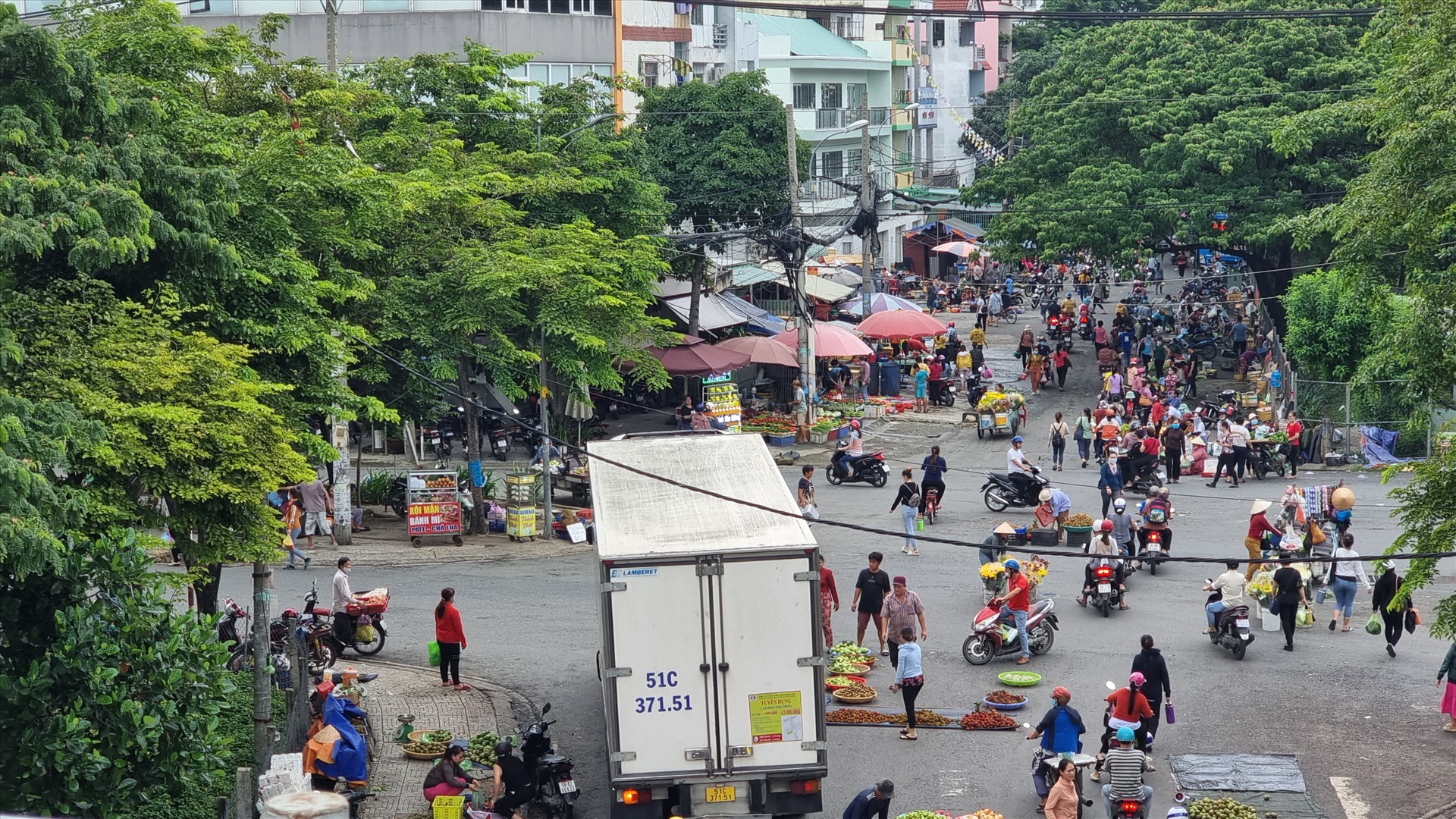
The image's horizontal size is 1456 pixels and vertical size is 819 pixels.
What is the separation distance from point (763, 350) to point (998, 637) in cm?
1827

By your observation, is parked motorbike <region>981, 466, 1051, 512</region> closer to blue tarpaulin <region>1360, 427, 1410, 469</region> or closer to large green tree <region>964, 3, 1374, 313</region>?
blue tarpaulin <region>1360, 427, 1410, 469</region>

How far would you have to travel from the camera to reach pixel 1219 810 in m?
13.9

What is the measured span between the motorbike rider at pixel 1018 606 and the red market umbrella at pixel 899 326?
1978cm

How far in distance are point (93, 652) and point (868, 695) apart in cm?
867

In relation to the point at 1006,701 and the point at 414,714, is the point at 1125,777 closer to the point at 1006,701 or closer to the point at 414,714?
the point at 1006,701

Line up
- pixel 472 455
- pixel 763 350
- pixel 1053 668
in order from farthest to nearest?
pixel 763 350 < pixel 472 455 < pixel 1053 668

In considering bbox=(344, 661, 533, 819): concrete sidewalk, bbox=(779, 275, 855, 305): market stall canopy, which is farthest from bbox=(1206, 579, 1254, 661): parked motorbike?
bbox=(779, 275, 855, 305): market stall canopy

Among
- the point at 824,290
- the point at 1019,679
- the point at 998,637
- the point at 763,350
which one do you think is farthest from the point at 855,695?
the point at 824,290

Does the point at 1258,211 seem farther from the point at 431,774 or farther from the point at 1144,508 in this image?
the point at 431,774

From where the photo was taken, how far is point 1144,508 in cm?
2358

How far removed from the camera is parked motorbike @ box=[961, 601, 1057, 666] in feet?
61.9

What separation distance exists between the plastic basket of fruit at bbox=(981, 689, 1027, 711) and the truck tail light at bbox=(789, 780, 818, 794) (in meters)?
4.80

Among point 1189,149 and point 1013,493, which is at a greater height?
point 1189,149

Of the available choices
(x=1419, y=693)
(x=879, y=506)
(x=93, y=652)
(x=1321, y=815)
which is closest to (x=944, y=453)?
(x=879, y=506)
